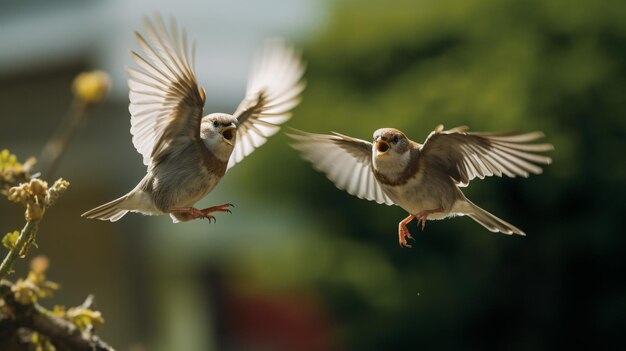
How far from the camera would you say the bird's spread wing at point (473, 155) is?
1218 mm

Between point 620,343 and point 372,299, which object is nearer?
point 620,343

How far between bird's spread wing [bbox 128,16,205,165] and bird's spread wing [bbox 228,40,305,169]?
135 mm

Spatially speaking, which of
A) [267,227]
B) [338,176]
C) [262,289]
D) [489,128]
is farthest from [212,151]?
[262,289]

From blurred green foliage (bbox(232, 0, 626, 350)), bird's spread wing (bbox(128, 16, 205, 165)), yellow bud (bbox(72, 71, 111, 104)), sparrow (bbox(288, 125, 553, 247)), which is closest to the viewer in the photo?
bird's spread wing (bbox(128, 16, 205, 165))

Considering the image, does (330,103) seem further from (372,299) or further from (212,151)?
(212,151)

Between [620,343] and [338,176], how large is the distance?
5.82 meters

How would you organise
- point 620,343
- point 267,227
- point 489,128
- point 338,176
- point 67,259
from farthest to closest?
point 67,259, point 267,227, point 620,343, point 489,128, point 338,176

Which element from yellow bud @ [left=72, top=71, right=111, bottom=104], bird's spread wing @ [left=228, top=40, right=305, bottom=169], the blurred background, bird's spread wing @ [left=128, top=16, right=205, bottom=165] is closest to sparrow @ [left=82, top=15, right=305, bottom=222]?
bird's spread wing @ [left=128, top=16, right=205, bottom=165]

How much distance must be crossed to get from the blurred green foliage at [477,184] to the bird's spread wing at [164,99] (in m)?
5.08

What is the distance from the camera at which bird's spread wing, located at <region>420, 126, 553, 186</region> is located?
1.22m

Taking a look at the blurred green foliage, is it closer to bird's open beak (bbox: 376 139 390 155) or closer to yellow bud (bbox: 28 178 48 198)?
bird's open beak (bbox: 376 139 390 155)

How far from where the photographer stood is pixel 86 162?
10.4m

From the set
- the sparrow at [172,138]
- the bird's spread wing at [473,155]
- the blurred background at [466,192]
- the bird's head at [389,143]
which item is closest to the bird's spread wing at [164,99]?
the sparrow at [172,138]

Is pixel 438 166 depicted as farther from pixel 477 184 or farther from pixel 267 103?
pixel 477 184
